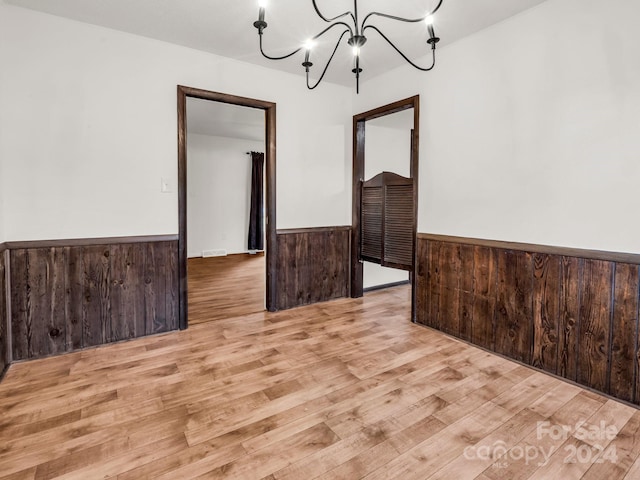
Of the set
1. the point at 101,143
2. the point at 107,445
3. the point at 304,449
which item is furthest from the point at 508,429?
the point at 101,143

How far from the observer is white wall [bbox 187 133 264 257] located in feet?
23.2

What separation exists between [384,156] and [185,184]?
96.8 inches

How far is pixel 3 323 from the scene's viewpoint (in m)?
2.36

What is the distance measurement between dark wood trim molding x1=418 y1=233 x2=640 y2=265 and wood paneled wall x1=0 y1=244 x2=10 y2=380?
3203 millimetres

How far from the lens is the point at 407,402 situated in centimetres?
199

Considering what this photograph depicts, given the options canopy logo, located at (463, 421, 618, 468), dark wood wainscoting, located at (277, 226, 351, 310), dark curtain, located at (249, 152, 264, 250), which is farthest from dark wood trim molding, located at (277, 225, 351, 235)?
dark curtain, located at (249, 152, 264, 250)

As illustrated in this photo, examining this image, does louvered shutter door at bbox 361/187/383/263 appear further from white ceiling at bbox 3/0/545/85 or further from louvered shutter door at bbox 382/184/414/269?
white ceiling at bbox 3/0/545/85

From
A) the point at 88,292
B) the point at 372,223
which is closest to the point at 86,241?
the point at 88,292

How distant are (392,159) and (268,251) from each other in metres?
2.07

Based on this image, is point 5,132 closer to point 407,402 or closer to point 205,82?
point 205,82

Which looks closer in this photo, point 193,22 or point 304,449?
point 304,449

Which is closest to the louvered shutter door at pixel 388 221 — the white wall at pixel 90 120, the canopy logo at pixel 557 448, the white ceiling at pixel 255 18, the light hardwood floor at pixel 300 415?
the light hardwood floor at pixel 300 415

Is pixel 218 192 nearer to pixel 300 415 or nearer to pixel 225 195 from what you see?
pixel 225 195

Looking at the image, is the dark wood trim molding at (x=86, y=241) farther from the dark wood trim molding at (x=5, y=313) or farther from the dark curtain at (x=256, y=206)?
the dark curtain at (x=256, y=206)
